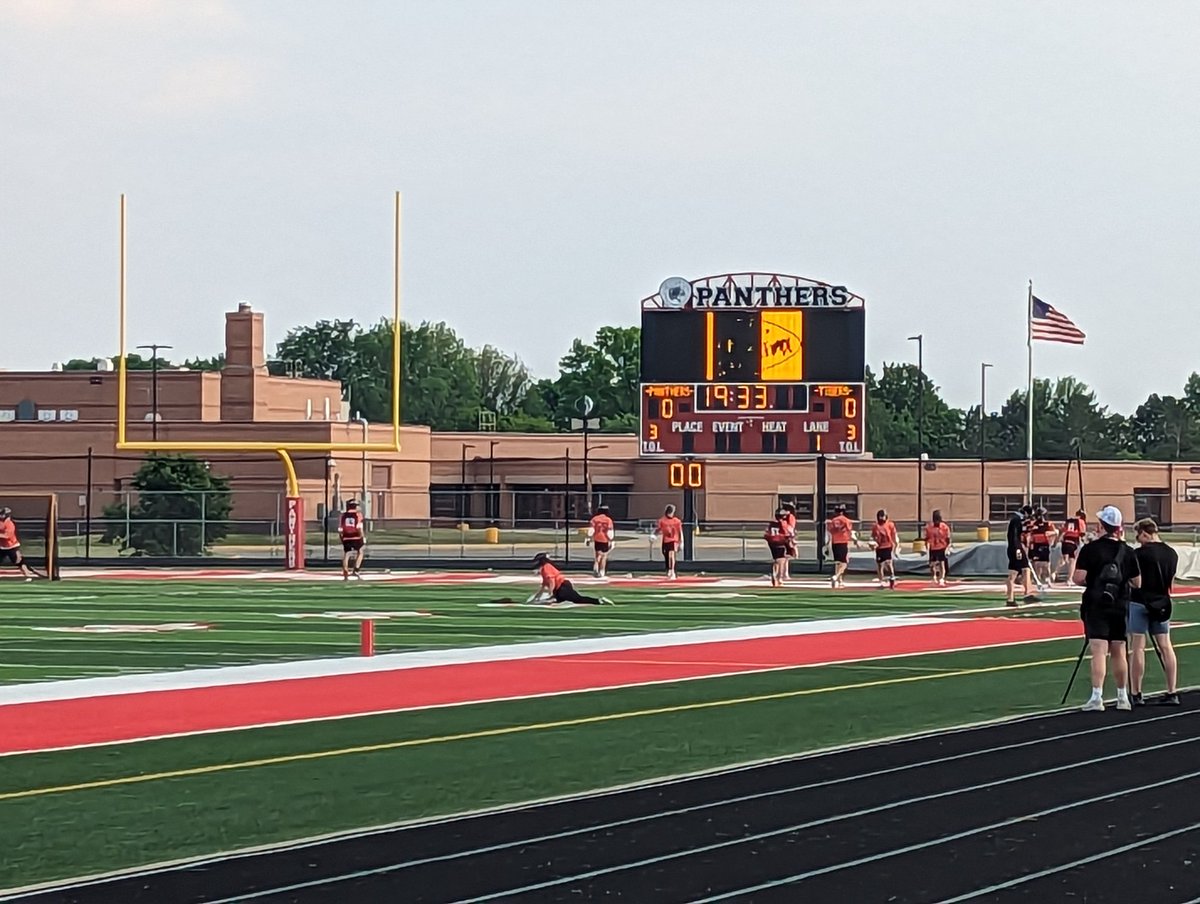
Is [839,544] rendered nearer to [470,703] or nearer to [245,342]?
[470,703]

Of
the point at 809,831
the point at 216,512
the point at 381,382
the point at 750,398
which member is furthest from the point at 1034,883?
the point at 381,382

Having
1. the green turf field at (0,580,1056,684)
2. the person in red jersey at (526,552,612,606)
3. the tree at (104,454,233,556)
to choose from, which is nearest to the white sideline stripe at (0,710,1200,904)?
the green turf field at (0,580,1056,684)

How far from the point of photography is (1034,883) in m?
8.46

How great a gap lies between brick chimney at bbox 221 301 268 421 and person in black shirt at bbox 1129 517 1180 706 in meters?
74.0

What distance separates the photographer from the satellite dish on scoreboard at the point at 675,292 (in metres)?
40.3

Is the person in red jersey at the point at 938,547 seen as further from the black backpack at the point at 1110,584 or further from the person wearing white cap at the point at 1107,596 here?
the black backpack at the point at 1110,584

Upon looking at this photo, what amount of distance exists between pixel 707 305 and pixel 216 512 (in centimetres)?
1829

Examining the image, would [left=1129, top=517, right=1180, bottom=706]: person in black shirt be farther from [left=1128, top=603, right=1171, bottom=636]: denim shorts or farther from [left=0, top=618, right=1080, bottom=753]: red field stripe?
[left=0, top=618, right=1080, bottom=753]: red field stripe

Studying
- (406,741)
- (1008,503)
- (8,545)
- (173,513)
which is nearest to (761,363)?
(8,545)

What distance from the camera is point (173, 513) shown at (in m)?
52.8

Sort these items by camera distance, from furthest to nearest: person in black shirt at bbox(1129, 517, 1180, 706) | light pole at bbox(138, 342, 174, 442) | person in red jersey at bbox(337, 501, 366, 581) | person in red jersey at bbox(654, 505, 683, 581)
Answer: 1. light pole at bbox(138, 342, 174, 442)
2. person in red jersey at bbox(654, 505, 683, 581)
3. person in red jersey at bbox(337, 501, 366, 581)
4. person in black shirt at bbox(1129, 517, 1180, 706)

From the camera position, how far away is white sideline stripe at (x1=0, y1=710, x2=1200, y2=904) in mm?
8805

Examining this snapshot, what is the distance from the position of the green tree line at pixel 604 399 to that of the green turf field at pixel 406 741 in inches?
3793

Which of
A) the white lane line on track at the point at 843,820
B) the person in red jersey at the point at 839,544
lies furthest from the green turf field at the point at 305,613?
the white lane line on track at the point at 843,820
